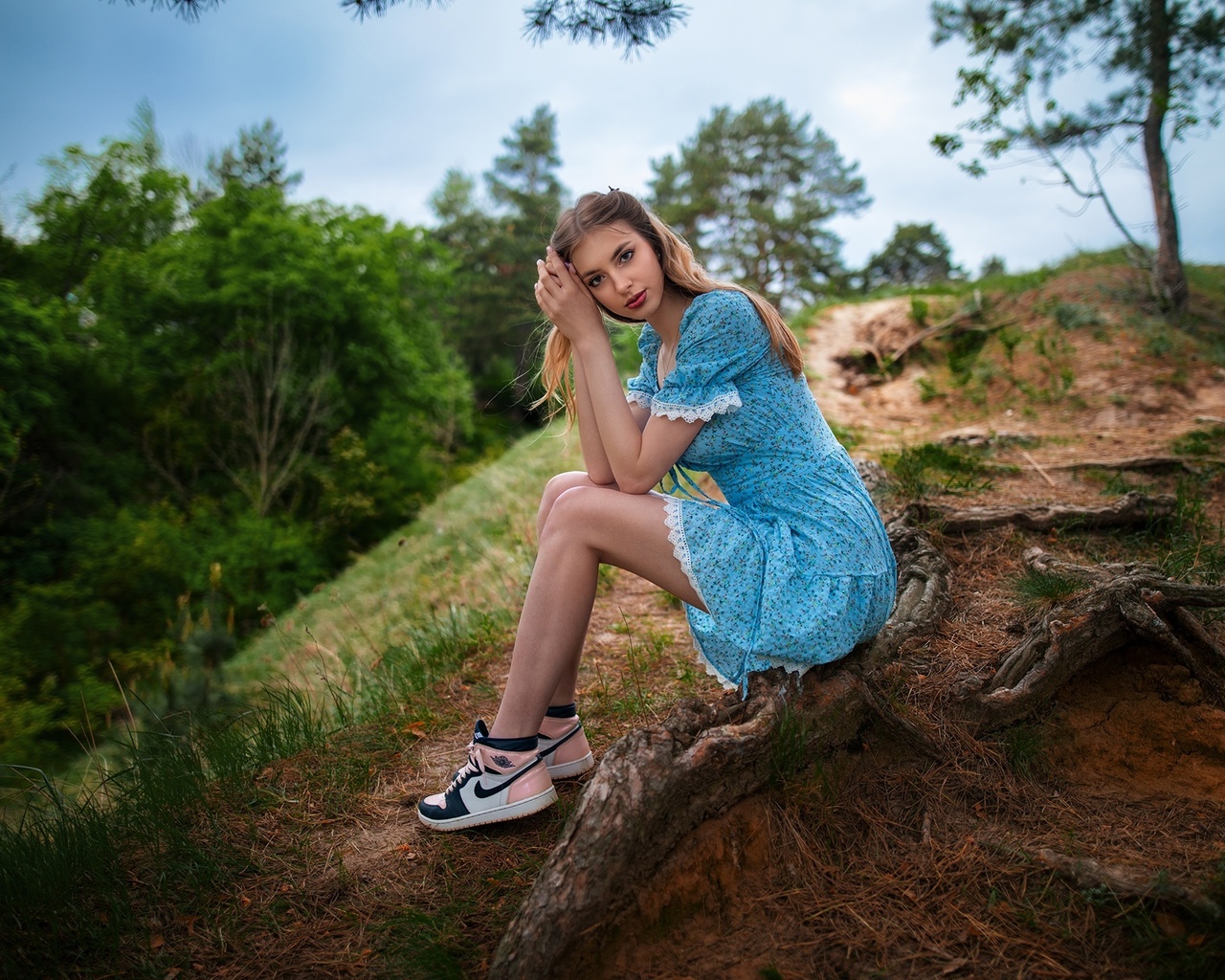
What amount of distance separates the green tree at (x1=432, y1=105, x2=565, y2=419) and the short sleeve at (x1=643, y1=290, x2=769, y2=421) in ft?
93.8

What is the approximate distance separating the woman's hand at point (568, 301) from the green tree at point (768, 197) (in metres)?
22.2

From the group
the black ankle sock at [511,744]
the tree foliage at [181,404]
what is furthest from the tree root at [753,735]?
the tree foliage at [181,404]

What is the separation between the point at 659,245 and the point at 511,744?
1485 mm

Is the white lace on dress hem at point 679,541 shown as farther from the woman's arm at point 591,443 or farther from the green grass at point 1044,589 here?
the green grass at point 1044,589

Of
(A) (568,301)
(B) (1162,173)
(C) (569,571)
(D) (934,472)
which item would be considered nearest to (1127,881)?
(C) (569,571)

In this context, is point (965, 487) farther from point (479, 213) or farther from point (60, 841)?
point (479, 213)

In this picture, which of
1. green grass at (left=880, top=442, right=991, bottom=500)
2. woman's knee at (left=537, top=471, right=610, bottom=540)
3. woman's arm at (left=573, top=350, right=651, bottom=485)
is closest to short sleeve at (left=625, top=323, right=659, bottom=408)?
woman's arm at (left=573, top=350, right=651, bottom=485)

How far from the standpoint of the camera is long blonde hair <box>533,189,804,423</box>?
2.22 m

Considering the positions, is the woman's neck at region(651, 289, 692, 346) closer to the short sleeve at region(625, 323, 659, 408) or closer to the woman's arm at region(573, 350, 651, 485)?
the short sleeve at region(625, 323, 659, 408)

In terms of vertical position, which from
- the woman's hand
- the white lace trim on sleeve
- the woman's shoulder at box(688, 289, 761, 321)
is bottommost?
the white lace trim on sleeve

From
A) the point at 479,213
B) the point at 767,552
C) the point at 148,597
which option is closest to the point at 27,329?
the point at 148,597

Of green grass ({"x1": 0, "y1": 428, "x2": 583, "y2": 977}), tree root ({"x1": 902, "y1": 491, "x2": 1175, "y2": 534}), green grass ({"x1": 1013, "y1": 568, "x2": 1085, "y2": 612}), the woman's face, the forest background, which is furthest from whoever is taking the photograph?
the forest background

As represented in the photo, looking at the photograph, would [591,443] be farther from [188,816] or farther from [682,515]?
[188,816]

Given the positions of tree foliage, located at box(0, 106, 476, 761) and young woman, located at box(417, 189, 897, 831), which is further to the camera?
tree foliage, located at box(0, 106, 476, 761)
